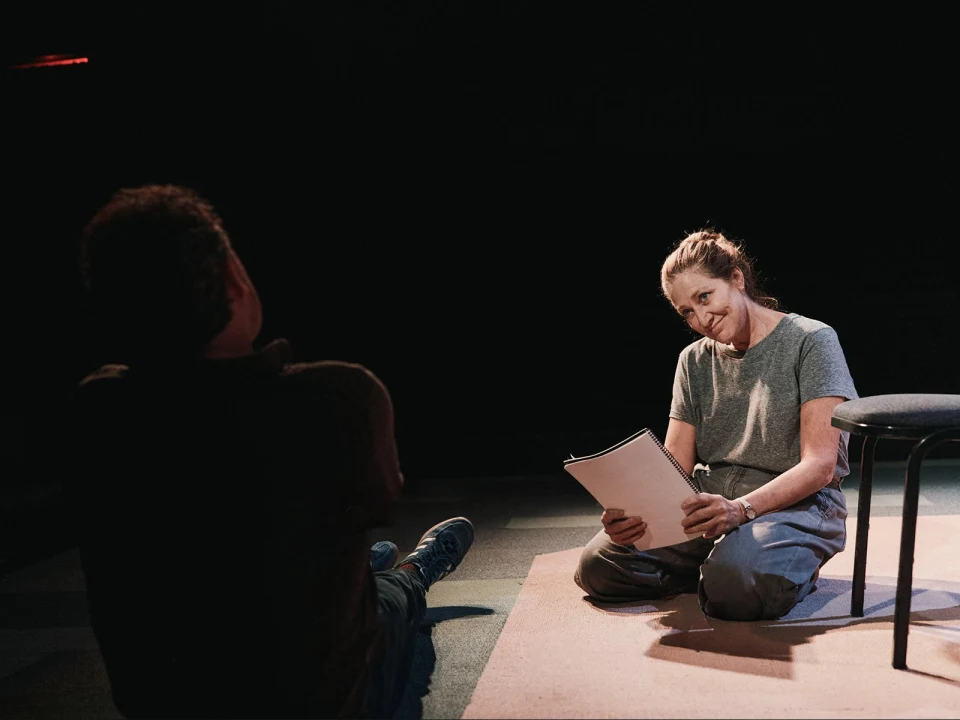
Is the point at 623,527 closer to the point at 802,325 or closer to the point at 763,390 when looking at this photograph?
the point at 763,390

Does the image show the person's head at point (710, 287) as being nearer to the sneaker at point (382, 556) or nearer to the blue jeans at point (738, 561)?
the blue jeans at point (738, 561)

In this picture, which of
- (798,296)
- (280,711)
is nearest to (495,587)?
(280,711)

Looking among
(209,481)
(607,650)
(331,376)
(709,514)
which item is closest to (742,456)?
(709,514)

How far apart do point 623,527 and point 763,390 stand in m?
0.51

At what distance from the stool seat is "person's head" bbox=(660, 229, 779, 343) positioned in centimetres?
49

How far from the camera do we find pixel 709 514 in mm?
2086

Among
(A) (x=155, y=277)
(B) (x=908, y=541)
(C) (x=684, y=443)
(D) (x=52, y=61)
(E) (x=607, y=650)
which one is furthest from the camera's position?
(D) (x=52, y=61)

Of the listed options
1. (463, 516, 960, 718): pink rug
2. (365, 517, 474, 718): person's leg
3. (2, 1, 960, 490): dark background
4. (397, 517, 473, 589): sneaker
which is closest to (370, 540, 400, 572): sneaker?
(397, 517, 473, 589): sneaker

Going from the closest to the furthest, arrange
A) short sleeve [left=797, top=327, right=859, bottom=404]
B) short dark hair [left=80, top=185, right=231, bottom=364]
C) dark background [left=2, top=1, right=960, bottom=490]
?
1. short dark hair [left=80, top=185, right=231, bottom=364]
2. short sleeve [left=797, top=327, right=859, bottom=404]
3. dark background [left=2, top=1, right=960, bottom=490]

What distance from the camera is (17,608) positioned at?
9.62ft

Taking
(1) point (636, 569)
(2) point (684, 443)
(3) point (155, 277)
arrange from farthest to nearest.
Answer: (2) point (684, 443), (1) point (636, 569), (3) point (155, 277)

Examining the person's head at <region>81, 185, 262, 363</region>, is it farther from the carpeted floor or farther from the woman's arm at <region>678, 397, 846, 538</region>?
the woman's arm at <region>678, 397, 846, 538</region>

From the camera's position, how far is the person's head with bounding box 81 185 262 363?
1.31 metres

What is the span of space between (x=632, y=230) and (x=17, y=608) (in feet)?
10.7
